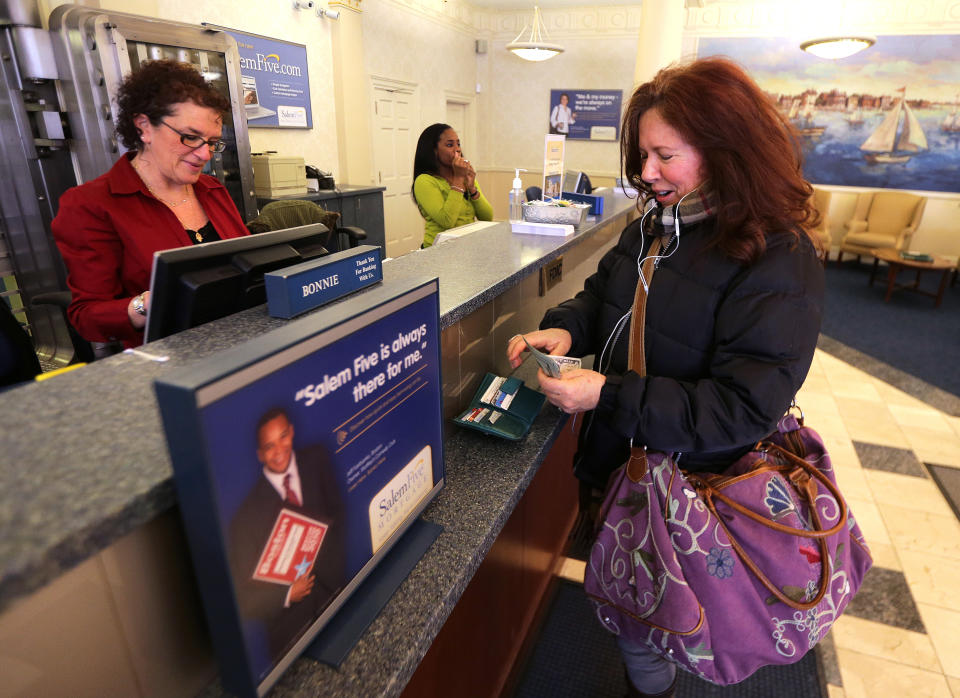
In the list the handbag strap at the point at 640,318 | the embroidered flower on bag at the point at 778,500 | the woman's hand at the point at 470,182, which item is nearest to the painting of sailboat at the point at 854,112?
the woman's hand at the point at 470,182

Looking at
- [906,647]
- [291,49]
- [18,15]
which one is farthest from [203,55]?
[906,647]

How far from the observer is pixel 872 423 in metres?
3.59

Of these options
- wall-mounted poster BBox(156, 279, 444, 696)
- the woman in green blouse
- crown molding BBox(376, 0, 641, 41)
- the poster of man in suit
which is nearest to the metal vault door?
the woman in green blouse

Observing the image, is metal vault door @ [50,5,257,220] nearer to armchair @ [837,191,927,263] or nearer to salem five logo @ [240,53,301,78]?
salem five logo @ [240,53,301,78]

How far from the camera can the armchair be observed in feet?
24.4

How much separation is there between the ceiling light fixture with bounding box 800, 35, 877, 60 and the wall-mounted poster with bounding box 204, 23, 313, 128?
5126 millimetres

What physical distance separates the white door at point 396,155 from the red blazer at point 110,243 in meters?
4.91

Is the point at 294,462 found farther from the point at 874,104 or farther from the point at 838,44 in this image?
the point at 874,104

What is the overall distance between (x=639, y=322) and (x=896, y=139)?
28.4 feet

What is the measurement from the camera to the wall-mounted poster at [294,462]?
0.51 m

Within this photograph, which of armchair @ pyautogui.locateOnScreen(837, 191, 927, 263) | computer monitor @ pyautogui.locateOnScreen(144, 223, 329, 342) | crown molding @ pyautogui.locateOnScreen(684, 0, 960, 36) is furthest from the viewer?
armchair @ pyautogui.locateOnScreen(837, 191, 927, 263)

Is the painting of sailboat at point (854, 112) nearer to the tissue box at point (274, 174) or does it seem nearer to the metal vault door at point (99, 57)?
the tissue box at point (274, 174)

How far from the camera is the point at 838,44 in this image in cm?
589

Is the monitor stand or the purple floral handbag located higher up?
the monitor stand
